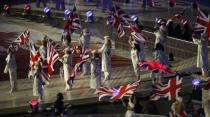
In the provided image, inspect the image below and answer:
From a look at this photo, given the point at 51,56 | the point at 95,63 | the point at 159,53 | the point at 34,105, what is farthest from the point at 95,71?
the point at 34,105

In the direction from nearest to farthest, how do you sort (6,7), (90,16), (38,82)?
(38,82) < (90,16) < (6,7)

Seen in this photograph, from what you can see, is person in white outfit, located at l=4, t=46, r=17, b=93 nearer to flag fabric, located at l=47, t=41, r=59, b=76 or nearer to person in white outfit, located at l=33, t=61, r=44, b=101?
flag fabric, located at l=47, t=41, r=59, b=76

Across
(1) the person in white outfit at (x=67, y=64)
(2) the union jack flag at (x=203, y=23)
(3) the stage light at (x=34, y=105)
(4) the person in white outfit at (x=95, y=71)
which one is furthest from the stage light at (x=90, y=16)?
(3) the stage light at (x=34, y=105)

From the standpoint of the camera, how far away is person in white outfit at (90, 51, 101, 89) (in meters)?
27.1

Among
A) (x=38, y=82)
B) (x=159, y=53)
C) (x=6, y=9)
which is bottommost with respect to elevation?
(x=6, y=9)

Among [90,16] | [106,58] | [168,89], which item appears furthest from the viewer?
[90,16]

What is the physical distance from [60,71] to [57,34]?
524 inches

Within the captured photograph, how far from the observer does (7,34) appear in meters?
43.9

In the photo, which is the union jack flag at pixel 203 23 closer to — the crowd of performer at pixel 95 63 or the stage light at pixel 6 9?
the crowd of performer at pixel 95 63

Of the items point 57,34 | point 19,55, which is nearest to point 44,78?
point 19,55

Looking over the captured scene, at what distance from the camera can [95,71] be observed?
2717 centimetres

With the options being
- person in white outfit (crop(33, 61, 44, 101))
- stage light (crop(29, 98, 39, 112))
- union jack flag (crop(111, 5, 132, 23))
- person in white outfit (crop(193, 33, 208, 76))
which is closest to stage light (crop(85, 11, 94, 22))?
union jack flag (crop(111, 5, 132, 23))

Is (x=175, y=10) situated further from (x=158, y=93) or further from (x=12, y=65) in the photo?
(x=158, y=93)

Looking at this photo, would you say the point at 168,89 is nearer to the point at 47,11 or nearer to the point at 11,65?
the point at 11,65
